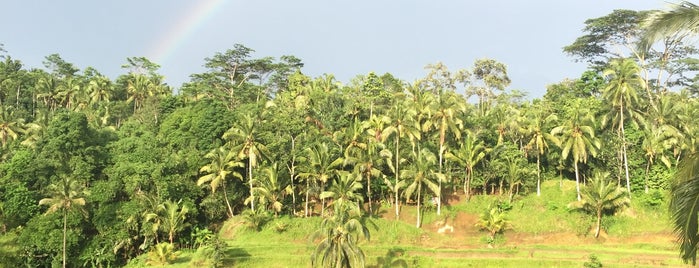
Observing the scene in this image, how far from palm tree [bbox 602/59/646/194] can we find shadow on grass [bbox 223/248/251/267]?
35609mm

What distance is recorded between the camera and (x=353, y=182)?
42.1 meters

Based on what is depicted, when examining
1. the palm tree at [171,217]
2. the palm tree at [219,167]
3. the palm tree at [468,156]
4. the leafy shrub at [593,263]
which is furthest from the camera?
the palm tree at [468,156]

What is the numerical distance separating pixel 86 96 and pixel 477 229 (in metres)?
56.7

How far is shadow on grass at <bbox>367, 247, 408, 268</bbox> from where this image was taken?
1437 inches

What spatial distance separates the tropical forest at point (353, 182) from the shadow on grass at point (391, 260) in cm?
13

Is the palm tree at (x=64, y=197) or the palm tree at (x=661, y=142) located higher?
the palm tree at (x=661, y=142)

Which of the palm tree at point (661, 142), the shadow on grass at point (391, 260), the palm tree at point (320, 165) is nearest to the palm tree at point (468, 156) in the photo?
the palm tree at point (320, 165)

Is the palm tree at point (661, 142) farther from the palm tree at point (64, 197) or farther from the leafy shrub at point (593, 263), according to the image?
the palm tree at point (64, 197)

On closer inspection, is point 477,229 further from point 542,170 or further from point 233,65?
point 233,65

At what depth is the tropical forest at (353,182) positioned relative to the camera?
38.5 m

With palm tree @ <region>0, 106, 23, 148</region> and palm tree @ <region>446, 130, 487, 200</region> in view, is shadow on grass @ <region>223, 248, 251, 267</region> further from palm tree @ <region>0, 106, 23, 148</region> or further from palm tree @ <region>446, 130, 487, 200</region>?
palm tree @ <region>0, 106, 23, 148</region>

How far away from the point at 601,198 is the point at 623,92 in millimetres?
10805

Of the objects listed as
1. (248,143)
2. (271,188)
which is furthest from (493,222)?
(248,143)

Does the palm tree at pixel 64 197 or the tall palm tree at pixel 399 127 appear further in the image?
the tall palm tree at pixel 399 127
